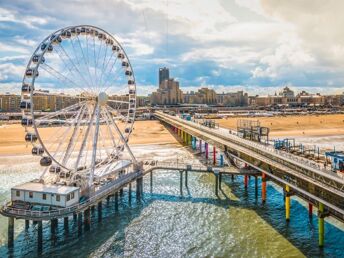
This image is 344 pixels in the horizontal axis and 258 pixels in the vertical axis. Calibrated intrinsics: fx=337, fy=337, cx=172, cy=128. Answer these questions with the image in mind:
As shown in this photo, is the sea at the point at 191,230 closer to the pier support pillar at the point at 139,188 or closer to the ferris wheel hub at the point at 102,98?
the pier support pillar at the point at 139,188

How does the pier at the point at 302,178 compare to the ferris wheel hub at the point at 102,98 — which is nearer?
the pier at the point at 302,178

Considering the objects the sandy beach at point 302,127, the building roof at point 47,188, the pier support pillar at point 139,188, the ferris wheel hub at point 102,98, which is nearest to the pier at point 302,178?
the pier support pillar at point 139,188

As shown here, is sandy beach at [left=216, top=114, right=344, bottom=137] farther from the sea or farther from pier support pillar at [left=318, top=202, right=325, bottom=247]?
pier support pillar at [left=318, top=202, right=325, bottom=247]

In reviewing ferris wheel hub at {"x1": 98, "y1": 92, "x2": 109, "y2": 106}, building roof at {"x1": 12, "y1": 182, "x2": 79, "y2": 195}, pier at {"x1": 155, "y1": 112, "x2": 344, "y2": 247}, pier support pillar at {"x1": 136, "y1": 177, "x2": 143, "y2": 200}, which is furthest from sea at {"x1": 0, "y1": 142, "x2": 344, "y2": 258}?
ferris wheel hub at {"x1": 98, "y1": 92, "x2": 109, "y2": 106}

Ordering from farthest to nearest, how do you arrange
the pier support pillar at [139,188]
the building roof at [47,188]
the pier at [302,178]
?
1. the pier support pillar at [139,188]
2. the building roof at [47,188]
3. the pier at [302,178]

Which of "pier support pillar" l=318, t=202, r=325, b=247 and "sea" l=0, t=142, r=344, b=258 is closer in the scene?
"pier support pillar" l=318, t=202, r=325, b=247

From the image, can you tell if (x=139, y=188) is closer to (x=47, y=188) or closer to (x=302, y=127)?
(x=47, y=188)

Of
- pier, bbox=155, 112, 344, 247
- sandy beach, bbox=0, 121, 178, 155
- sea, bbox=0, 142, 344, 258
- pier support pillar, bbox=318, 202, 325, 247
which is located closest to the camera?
pier, bbox=155, 112, 344, 247

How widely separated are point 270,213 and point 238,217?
10.8 feet

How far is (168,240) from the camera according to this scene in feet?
86.7

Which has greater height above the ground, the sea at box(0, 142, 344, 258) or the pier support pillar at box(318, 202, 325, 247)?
the pier support pillar at box(318, 202, 325, 247)

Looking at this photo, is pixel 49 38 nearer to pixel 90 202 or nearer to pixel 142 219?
pixel 90 202

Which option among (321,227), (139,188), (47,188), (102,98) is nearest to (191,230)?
(321,227)

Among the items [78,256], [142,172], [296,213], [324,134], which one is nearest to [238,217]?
[296,213]
